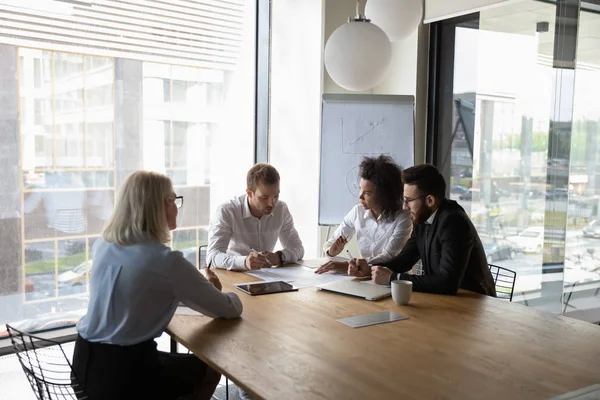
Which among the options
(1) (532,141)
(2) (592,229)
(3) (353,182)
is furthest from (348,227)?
(2) (592,229)

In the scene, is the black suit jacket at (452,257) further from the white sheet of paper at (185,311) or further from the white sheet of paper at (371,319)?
the white sheet of paper at (185,311)

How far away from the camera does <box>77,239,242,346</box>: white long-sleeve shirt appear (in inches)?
70.5

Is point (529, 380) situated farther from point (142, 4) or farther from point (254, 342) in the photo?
point (142, 4)

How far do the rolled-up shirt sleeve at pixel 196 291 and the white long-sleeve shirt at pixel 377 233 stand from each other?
120 cm

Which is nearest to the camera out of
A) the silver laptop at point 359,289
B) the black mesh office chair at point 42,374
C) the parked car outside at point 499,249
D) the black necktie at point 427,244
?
the black mesh office chair at point 42,374

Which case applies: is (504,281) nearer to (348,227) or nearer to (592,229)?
(348,227)

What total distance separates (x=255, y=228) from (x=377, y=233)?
0.70 metres

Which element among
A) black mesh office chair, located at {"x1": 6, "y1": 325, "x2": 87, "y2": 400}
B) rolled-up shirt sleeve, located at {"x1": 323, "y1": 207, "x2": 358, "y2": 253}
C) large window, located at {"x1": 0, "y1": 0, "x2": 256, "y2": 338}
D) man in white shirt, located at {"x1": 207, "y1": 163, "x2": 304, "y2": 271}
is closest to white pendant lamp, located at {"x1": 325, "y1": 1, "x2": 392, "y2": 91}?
man in white shirt, located at {"x1": 207, "y1": 163, "x2": 304, "y2": 271}

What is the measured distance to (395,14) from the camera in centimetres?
289

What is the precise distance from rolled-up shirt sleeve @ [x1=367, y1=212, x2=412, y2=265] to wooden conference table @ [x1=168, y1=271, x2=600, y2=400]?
0.81 meters

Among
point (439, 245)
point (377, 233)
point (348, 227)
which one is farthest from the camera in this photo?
point (348, 227)

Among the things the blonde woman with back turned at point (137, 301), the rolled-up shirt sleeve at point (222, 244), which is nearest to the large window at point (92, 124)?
the rolled-up shirt sleeve at point (222, 244)

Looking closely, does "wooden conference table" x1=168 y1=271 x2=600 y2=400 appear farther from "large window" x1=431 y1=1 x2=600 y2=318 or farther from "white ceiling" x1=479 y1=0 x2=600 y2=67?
"white ceiling" x1=479 y1=0 x2=600 y2=67

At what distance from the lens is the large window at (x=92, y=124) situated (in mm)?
3678
